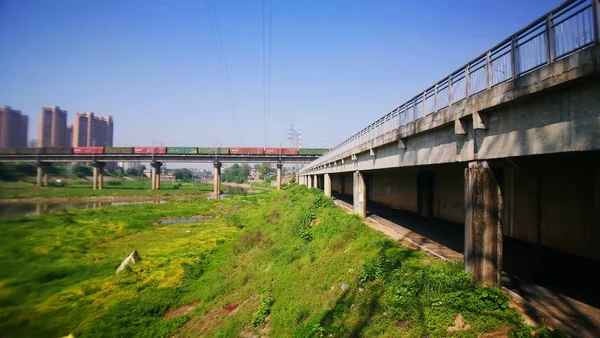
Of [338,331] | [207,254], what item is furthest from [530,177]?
[207,254]

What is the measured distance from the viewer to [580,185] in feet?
33.2

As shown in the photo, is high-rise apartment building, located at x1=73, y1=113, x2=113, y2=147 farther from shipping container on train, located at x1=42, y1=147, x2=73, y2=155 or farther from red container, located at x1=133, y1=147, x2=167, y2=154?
red container, located at x1=133, y1=147, x2=167, y2=154

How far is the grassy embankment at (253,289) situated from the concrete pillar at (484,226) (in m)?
0.51

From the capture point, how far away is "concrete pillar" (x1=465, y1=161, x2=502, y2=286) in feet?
25.1

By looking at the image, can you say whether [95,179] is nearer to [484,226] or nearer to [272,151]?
[272,151]

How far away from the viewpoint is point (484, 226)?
777cm

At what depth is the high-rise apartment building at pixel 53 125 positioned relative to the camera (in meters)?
18.4

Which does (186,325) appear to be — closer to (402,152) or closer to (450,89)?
(402,152)

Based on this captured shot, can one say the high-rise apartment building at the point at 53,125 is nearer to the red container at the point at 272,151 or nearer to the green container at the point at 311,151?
the red container at the point at 272,151

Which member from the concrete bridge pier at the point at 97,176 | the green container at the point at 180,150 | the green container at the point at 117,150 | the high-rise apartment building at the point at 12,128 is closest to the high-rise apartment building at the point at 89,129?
the green container at the point at 117,150

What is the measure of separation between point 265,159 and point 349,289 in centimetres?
7327

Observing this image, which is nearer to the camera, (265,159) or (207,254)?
(207,254)

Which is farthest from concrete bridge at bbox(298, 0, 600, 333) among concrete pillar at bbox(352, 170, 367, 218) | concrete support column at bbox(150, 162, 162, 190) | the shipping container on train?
concrete support column at bbox(150, 162, 162, 190)

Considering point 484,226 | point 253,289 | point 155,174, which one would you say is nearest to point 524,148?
point 484,226
